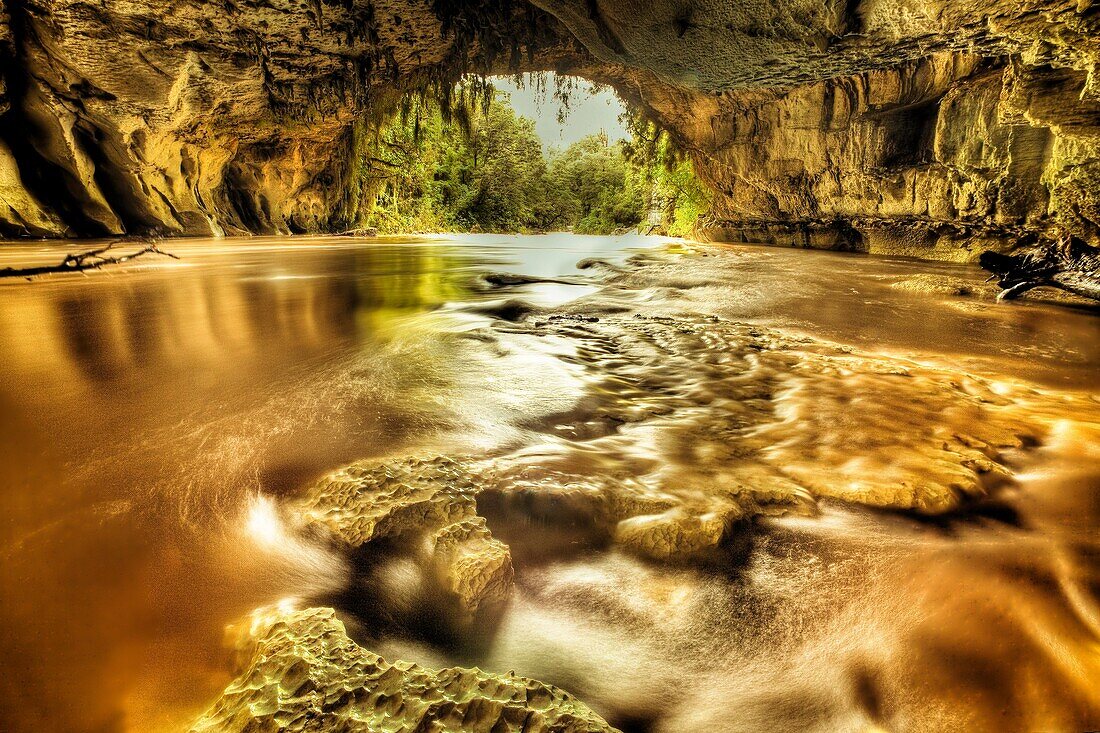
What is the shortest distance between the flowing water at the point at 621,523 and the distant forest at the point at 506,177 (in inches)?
326

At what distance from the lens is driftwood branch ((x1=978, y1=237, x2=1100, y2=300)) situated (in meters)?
4.38

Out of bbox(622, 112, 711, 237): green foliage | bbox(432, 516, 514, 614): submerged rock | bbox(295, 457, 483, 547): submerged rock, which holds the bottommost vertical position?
bbox(432, 516, 514, 614): submerged rock

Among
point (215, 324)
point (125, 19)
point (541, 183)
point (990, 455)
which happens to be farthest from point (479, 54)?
point (541, 183)

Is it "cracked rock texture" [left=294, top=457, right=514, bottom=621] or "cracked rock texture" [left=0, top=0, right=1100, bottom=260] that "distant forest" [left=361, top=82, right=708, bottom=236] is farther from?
"cracked rock texture" [left=294, top=457, right=514, bottom=621]

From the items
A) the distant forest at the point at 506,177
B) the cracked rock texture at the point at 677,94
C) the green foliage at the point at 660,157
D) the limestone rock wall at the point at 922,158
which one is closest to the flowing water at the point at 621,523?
the limestone rock wall at the point at 922,158

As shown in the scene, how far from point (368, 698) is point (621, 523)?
79 centimetres

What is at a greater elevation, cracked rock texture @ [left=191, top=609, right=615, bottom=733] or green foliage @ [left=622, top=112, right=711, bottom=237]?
green foliage @ [left=622, top=112, right=711, bottom=237]

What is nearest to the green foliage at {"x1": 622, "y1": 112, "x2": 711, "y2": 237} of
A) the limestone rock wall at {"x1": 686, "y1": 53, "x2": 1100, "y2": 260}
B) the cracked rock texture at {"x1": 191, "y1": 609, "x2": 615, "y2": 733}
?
the limestone rock wall at {"x1": 686, "y1": 53, "x2": 1100, "y2": 260}

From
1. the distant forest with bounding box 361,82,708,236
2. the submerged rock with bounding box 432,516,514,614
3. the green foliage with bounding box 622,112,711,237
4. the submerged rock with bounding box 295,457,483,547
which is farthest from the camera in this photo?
the distant forest with bounding box 361,82,708,236

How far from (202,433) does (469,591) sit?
53.7 inches

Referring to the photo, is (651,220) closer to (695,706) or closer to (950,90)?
(950,90)

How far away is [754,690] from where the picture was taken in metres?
0.91

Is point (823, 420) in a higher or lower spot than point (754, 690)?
higher

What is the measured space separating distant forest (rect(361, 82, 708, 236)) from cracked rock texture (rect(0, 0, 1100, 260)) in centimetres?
203
